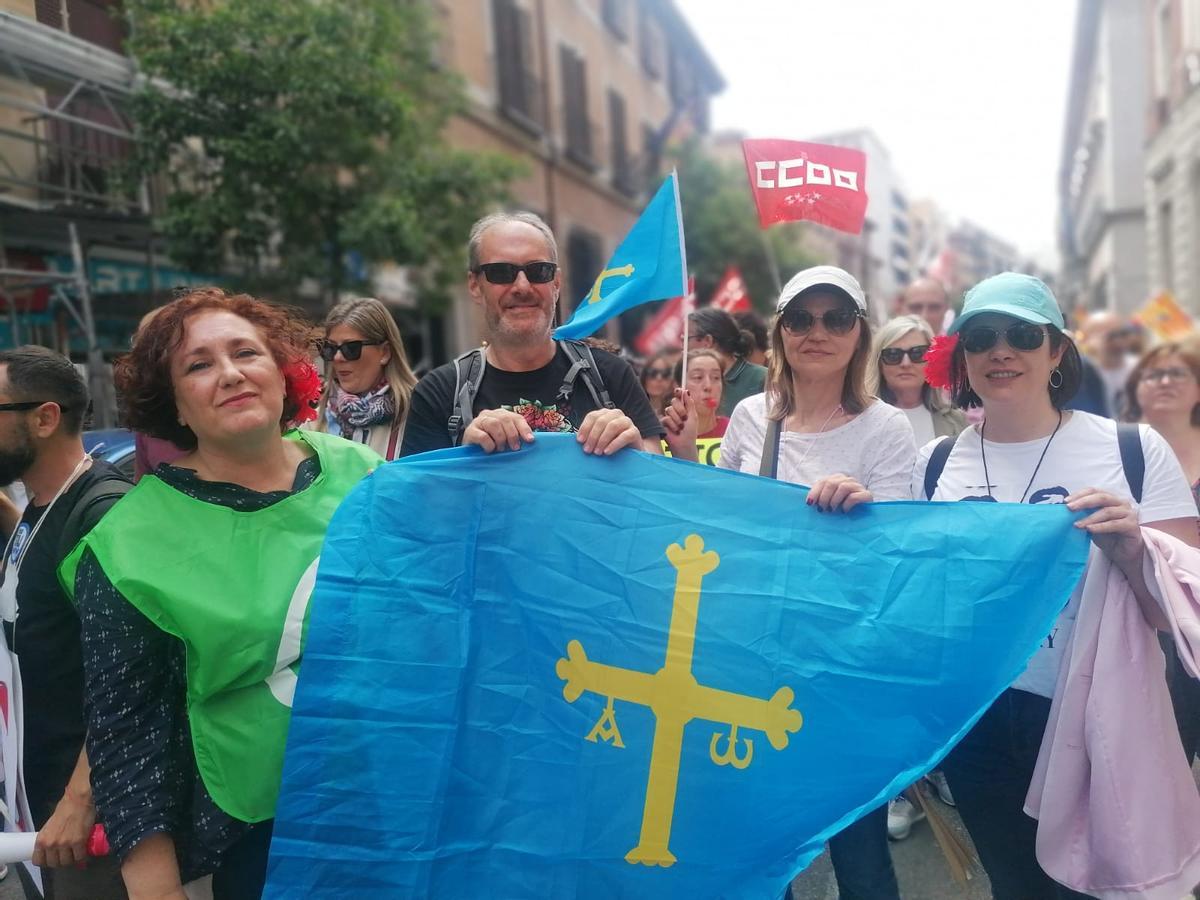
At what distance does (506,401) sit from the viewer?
2492mm

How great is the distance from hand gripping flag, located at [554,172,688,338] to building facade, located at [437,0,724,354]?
771 cm

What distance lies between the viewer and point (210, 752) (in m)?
1.73

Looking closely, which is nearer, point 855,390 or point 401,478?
point 401,478

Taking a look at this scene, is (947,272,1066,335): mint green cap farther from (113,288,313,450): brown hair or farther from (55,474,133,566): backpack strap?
(55,474,133,566): backpack strap

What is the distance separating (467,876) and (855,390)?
1492 mm

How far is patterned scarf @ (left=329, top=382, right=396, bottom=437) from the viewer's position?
3734mm

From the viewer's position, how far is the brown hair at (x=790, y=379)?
2.49 meters

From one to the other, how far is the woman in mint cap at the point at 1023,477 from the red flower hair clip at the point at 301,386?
1.46 m

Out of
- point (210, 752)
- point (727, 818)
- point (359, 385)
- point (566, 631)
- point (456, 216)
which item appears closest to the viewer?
point (210, 752)

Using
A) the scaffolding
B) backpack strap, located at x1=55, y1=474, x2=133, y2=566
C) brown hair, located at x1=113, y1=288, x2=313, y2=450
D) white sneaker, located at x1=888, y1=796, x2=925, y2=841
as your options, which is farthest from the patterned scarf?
the scaffolding

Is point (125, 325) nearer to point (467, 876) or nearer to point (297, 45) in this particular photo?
point (297, 45)

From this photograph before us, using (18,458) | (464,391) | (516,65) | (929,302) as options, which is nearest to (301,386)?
(464,391)

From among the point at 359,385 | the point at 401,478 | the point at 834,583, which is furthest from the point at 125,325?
the point at 834,583

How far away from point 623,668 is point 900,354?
2546mm
